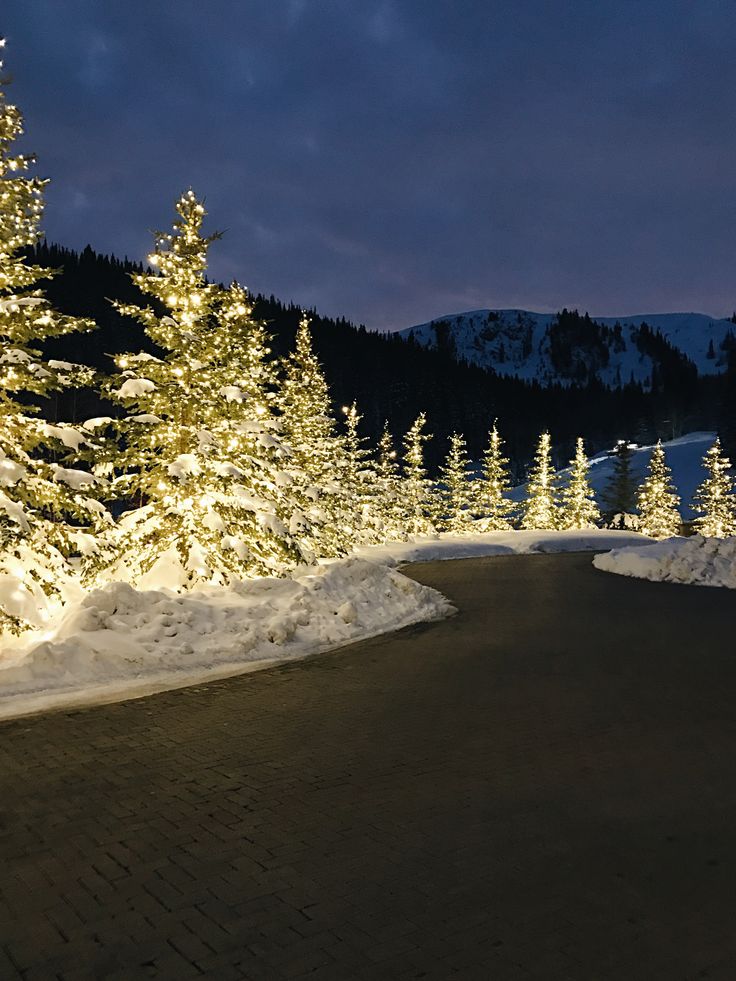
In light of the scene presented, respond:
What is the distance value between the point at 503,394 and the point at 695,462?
51.5m

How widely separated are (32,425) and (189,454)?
423cm

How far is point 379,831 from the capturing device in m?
4.74

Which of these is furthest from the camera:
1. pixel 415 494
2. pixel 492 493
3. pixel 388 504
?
pixel 492 493

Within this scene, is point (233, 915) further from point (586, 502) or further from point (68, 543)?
point (586, 502)

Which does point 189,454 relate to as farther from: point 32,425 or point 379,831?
point 379,831

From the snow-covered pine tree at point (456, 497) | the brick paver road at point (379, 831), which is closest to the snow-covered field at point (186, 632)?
the brick paver road at point (379, 831)

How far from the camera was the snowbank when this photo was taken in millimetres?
35094

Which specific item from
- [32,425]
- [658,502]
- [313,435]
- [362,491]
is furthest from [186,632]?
[658,502]

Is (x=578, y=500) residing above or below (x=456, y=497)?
below

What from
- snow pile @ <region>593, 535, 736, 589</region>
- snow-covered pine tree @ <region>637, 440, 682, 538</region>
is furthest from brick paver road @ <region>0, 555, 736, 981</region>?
snow-covered pine tree @ <region>637, 440, 682, 538</region>

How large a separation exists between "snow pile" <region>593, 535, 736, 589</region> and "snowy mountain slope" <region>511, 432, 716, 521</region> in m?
77.7

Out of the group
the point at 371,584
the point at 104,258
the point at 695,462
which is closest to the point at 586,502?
the point at 371,584

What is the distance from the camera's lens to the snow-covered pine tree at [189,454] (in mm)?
15188

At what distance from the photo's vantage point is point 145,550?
15.5m
